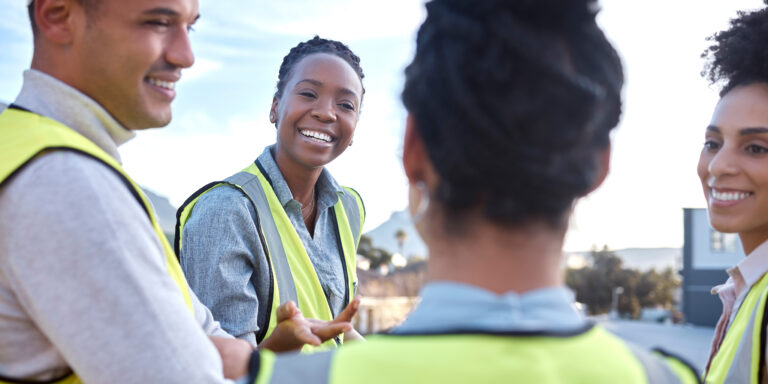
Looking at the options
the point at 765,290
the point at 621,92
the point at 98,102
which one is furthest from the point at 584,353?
the point at 765,290

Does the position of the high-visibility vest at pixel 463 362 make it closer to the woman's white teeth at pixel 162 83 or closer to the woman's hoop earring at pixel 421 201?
the woman's hoop earring at pixel 421 201

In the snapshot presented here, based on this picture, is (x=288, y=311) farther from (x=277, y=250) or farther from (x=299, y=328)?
(x=277, y=250)

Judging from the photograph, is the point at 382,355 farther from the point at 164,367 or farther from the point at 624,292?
the point at 624,292

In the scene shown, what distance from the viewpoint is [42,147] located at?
59.2 inches

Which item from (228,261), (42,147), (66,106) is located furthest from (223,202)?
(42,147)

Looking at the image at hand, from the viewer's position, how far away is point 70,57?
1.76m

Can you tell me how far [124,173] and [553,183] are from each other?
94 cm

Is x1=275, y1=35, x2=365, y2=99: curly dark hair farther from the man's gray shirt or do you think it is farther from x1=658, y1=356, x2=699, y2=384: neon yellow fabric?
x1=658, y1=356, x2=699, y2=384: neon yellow fabric

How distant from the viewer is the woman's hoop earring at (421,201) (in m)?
1.33

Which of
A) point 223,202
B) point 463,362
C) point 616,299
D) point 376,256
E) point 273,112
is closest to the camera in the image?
point 463,362

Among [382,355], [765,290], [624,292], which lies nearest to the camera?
[382,355]

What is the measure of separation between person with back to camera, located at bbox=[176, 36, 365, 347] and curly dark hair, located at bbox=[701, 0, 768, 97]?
175cm

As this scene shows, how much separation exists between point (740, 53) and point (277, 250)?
7.26ft

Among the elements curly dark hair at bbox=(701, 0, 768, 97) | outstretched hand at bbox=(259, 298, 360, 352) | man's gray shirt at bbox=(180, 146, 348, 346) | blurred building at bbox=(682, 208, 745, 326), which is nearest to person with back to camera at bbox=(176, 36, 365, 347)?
man's gray shirt at bbox=(180, 146, 348, 346)
